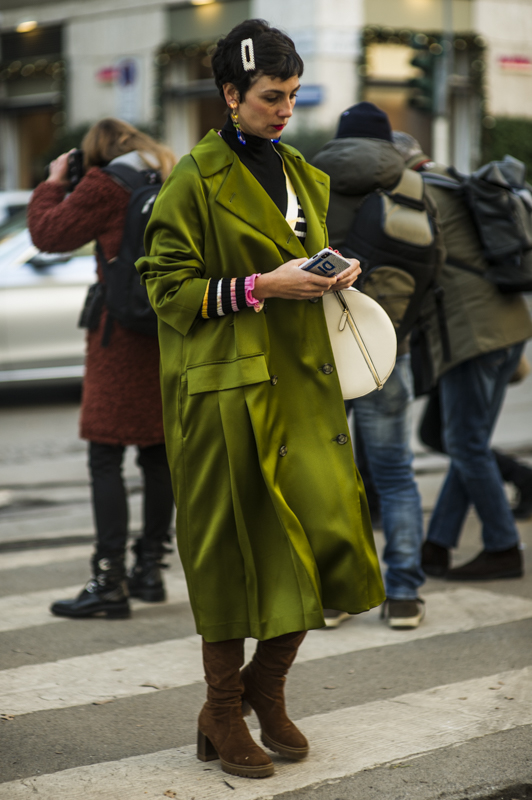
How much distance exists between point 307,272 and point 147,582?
87.7 inches

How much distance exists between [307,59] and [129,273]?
18.9 meters

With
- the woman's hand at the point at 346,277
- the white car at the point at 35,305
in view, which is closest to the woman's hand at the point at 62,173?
the woman's hand at the point at 346,277

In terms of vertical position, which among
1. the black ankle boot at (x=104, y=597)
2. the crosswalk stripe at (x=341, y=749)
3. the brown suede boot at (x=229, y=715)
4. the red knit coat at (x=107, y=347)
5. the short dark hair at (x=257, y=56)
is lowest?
the black ankle boot at (x=104, y=597)

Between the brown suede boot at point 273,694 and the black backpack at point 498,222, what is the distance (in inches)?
91.6

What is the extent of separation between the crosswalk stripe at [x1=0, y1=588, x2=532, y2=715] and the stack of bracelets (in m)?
1.46

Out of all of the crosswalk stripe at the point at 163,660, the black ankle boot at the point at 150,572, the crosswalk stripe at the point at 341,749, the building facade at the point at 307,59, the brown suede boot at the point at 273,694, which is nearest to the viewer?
the crosswalk stripe at the point at 341,749

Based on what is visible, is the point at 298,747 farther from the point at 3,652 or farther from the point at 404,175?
the point at 404,175

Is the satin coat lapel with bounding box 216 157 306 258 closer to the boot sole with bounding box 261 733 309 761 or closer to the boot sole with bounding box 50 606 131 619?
the boot sole with bounding box 261 733 309 761

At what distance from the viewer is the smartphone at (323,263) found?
2.62m

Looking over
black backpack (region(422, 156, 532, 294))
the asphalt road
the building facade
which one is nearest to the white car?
the asphalt road

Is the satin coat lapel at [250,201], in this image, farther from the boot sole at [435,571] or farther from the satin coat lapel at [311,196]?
the boot sole at [435,571]

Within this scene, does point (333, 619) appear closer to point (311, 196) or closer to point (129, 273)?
point (129, 273)

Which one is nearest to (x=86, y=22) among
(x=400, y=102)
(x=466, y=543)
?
(x=400, y=102)

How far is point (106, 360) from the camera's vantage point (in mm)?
4215
